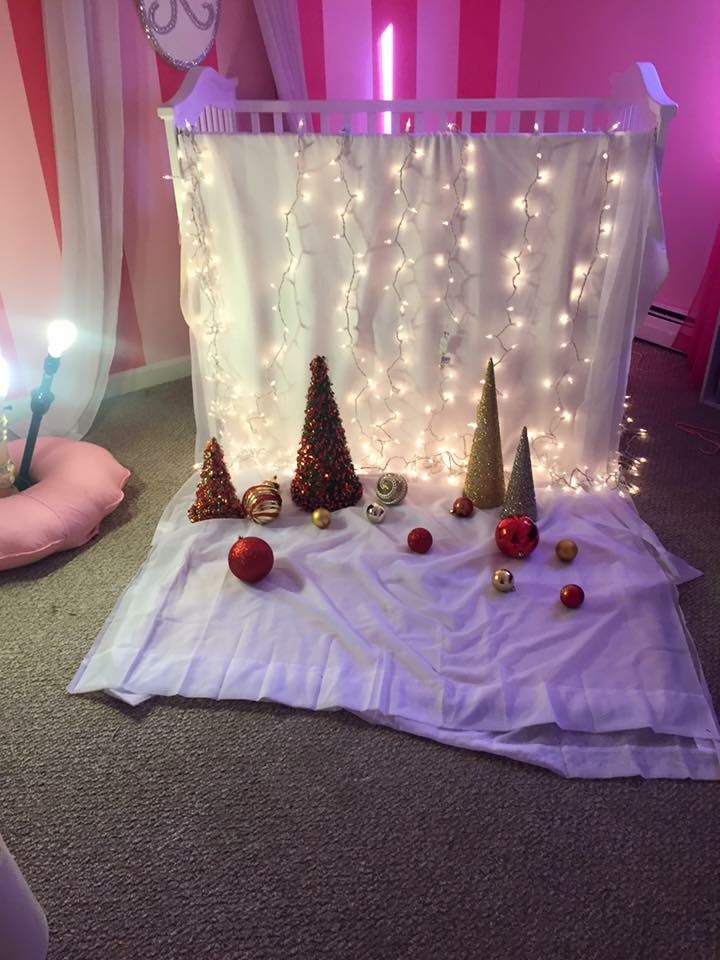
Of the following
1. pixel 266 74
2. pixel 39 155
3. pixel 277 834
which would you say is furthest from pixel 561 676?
pixel 266 74

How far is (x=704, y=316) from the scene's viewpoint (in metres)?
2.92

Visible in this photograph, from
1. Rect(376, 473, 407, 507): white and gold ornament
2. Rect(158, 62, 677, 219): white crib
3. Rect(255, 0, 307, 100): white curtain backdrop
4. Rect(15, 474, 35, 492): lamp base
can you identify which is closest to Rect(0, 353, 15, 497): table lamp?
Rect(15, 474, 35, 492): lamp base

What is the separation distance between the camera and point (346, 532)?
199cm

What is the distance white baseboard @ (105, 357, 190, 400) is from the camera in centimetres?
298

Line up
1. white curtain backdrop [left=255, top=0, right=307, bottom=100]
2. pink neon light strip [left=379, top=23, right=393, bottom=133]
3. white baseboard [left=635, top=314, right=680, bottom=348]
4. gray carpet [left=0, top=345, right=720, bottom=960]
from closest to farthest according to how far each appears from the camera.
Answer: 1. gray carpet [left=0, top=345, right=720, bottom=960]
2. white curtain backdrop [left=255, top=0, right=307, bottom=100]
3. pink neon light strip [left=379, top=23, right=393, bottom=133]
4. white baseboard [left=635, top=314, right=680, bottom=348]

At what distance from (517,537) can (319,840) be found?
2.88 feet

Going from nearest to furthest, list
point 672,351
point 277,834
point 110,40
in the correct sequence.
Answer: point 277,834 → point 110,40 → point 672,351

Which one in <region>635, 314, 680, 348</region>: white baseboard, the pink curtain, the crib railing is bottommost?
<region>635, 314, 680, 348</region>: white baseboard

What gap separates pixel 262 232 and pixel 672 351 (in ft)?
6.75

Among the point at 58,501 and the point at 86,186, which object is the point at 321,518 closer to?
the point at 58,501

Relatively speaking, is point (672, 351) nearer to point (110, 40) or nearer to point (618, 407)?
point (618, 407)

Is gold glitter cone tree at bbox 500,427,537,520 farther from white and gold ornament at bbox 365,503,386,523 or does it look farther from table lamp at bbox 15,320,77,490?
table lamp at bbox 15,320,77,490

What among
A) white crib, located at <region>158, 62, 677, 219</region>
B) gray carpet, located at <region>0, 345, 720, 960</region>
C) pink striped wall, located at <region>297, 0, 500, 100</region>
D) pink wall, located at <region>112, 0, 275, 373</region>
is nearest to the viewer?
gray carpet, located at <region>0, 345, 720, 960</region>

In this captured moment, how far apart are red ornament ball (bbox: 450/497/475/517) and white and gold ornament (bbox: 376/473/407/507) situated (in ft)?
0.51
